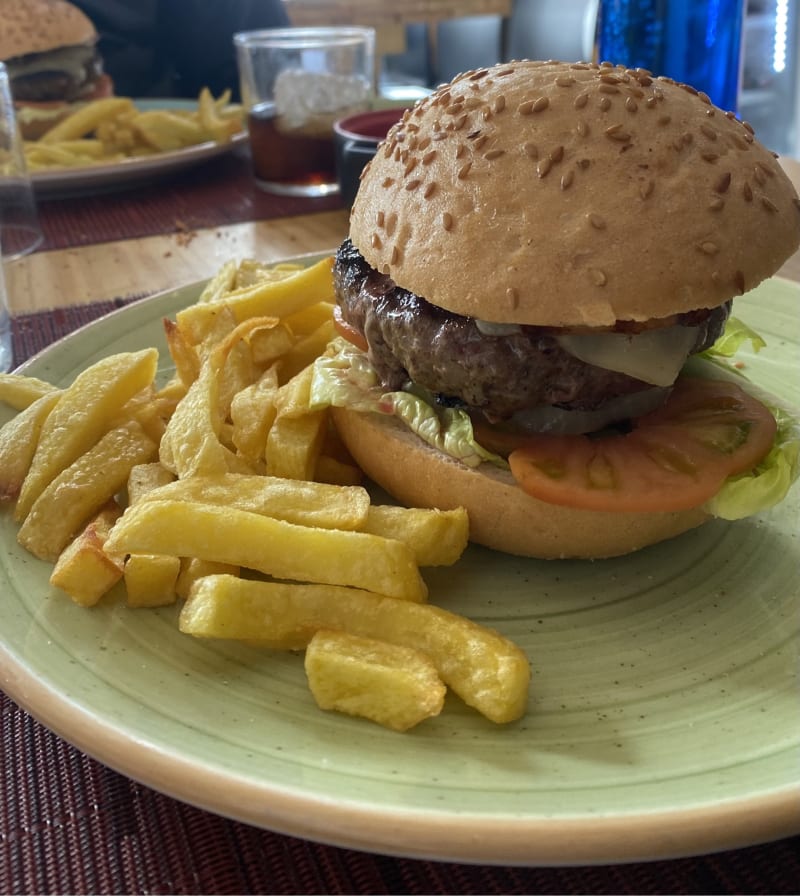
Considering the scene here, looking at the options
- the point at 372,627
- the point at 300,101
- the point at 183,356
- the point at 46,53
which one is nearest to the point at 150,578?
the point at 372,627

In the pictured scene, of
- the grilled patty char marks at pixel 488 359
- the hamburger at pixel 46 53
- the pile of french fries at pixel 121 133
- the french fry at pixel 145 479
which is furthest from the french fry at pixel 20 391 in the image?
the hamburger at pixel 46 53

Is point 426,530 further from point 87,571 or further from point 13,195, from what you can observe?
point 13,195

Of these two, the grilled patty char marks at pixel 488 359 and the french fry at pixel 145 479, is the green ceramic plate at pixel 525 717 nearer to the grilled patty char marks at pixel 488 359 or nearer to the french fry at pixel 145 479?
the french fry at pixel 145 479

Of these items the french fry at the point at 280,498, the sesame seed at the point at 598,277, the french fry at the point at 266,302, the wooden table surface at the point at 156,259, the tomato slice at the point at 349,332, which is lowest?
the wooden table surface at the point at 156,259

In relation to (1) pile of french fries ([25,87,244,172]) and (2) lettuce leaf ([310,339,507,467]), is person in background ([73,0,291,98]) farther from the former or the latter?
(2) lettuce leaf ([310,339,507,467])

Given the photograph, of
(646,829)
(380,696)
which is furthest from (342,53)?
(646,829)

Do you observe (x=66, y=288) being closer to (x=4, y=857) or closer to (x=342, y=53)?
(x=342, y=53)

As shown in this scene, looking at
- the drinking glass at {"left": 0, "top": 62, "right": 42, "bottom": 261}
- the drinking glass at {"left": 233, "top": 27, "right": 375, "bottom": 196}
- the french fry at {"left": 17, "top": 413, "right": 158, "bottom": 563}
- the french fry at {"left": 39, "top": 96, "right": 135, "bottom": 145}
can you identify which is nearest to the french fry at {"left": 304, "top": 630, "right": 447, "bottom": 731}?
the french fry at {"left": 17, "top": 413, "right": 158, "bottom": 563}

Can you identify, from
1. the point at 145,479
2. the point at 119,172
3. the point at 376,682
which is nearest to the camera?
the point at 376,682
